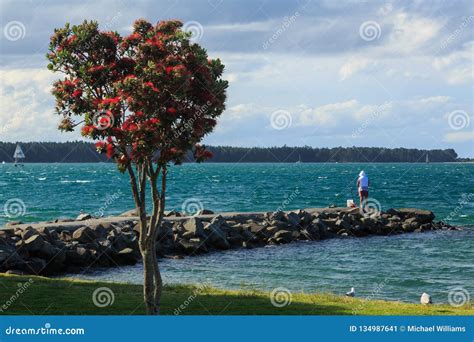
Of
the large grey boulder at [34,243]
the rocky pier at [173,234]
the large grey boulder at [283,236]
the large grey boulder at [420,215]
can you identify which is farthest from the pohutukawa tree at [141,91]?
the large grey boulder at [420,215]

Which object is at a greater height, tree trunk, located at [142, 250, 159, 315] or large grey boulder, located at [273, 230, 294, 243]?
tree trunk, located at [142, 250, 159, 315]

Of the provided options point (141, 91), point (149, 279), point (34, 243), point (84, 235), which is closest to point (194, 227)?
point (84, 235)

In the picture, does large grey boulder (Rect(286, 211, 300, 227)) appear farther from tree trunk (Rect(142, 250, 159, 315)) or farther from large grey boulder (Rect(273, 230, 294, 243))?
tree trunk (Rect(142, 250, 159, 315))

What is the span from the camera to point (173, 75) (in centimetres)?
1355

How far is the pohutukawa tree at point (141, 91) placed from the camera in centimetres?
1359

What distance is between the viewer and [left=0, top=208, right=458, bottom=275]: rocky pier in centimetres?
2991

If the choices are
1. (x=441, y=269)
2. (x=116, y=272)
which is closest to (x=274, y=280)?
(x=116, y=272)

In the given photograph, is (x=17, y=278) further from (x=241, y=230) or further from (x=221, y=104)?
(x=241, y=230)

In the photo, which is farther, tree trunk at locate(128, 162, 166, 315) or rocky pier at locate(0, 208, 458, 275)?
rocky pier at locate(0, 208, 458, 275)

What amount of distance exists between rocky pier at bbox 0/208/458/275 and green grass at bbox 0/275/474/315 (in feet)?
24.9

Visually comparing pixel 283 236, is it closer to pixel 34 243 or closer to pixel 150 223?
pixel 34 243

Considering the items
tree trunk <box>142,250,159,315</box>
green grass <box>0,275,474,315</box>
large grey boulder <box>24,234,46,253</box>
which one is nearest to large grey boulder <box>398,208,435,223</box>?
large grey boulder <box>24,234,46,253</box>

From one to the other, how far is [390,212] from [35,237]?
2996cm

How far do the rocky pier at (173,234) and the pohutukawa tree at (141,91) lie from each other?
48.1ft
